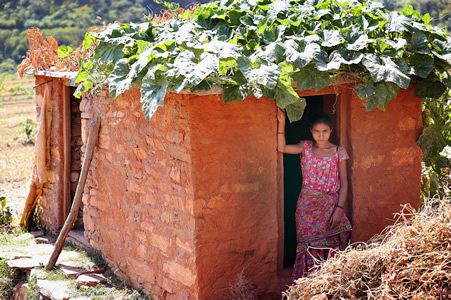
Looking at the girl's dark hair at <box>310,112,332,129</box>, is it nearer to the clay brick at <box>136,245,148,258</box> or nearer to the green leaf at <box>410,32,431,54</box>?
the green leaf at <box>410,32,431,54</box>

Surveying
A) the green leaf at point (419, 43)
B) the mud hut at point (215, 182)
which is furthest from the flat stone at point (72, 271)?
the green leaf at point (419, 43)

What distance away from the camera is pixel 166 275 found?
4742 mm

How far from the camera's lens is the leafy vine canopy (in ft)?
12.7

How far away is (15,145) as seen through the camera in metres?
14.2

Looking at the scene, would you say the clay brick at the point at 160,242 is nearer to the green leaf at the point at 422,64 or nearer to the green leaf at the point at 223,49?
the green leaf at the point at 223,49

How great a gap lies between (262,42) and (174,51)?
68cm

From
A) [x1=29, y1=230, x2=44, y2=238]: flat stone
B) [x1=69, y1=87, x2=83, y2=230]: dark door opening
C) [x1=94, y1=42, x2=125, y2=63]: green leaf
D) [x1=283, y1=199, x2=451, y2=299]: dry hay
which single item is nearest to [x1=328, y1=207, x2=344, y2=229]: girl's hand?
[x1=283, y1=199, x2=451, y2=299]: dry hay

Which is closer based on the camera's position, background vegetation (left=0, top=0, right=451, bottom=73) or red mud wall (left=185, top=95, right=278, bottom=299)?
red mud wall (left=185, top=95, right=278, bottom=299)

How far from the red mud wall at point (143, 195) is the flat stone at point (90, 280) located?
7.0 inches

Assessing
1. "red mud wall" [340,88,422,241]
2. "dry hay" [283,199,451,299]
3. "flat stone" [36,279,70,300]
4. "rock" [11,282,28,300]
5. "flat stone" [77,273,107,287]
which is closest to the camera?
"dry hay" [283,199,451,299]

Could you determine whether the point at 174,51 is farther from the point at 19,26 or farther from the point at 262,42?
the point at 19,26

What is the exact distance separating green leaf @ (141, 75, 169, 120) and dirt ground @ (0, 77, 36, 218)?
4428mm

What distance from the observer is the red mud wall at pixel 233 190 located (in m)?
4.27

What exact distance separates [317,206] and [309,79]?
122 centimetres
